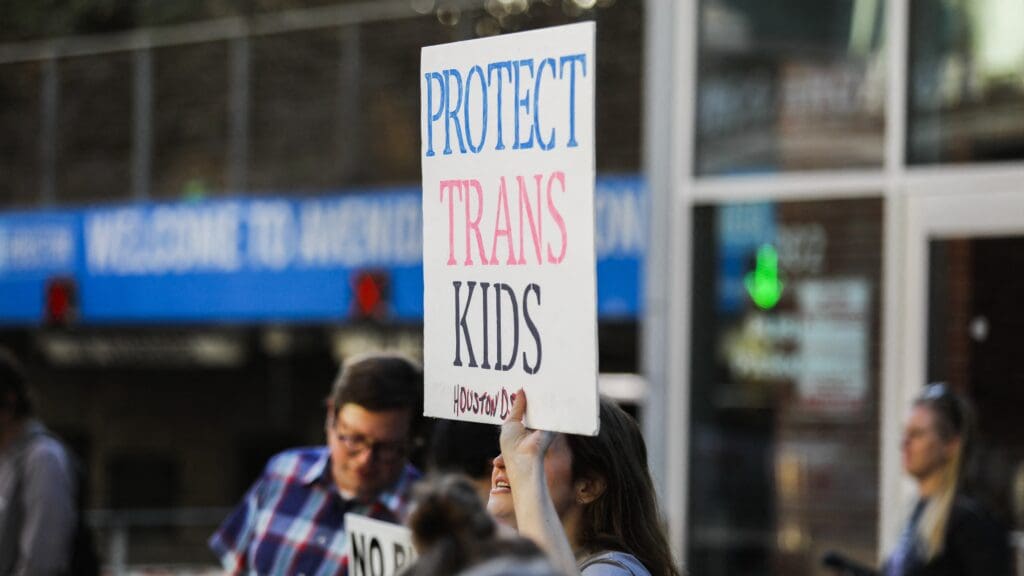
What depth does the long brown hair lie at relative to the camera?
347 centimetres

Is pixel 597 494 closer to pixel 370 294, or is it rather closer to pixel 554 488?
pixel 554 488

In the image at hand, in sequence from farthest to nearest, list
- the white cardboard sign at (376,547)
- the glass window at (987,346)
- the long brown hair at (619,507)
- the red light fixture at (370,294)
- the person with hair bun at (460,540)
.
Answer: the red light fixture at (370,294), the glass window at (987,346), the white cardboard sign at (376,547), the long brown hair at (619,507), the person with hair bun at (460,540)

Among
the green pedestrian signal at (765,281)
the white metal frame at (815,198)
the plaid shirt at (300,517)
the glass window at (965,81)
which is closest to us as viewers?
the plaid shirt at (300,517)

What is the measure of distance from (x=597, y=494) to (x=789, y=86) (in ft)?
18.7

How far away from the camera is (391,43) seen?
43.1ft

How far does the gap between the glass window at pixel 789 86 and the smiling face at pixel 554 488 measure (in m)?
5.48

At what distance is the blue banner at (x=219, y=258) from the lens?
12375mm

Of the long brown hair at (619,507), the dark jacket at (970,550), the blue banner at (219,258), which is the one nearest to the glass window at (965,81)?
the dark jacket at (970,550)

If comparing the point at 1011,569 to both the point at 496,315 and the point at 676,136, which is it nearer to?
the point at 496,315

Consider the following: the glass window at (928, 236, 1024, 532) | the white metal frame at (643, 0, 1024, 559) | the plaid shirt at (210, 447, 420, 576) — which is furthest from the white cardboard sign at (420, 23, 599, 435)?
the glass window at (928, 236, 1024, 532)

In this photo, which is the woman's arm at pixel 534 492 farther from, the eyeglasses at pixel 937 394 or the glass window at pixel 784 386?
the glass window at pixel 784 386

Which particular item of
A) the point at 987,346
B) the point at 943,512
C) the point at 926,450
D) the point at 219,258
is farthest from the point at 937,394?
the point at 219,258

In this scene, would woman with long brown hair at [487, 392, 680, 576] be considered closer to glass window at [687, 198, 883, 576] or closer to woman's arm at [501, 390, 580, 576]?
woman's arm at [501, 390, 580, 576]

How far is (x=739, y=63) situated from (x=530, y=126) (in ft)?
18.5
